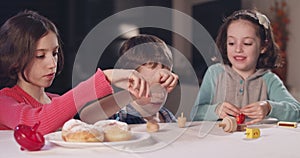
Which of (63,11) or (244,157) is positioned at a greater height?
(63,11)

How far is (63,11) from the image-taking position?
2.60m

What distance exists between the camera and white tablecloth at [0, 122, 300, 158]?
0.67 meters

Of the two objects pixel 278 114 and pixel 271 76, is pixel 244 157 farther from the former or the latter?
pixel 271 76

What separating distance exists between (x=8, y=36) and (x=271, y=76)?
0.91 metres

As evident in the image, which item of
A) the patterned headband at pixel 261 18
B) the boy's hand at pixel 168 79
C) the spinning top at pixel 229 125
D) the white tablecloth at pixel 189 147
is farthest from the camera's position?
the patterned headband at pixel 261 18

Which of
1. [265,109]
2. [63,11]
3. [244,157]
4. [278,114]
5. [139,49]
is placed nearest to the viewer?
[244,157]

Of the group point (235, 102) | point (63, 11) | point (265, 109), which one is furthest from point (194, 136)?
point (63, 11)

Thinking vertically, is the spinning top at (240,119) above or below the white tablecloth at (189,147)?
below

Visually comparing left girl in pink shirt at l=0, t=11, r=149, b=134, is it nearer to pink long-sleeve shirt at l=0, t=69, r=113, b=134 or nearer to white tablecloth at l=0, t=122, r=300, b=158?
Answer: pink long-sleeve shirt at l=0, t=69, r=113, b=134

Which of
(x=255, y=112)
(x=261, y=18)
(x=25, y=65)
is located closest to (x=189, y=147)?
(x=255, y=112)

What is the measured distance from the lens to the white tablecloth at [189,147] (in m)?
0.67

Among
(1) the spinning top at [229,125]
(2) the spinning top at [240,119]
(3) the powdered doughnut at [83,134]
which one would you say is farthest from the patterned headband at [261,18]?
(3) the powdered doughnut at [83,134]

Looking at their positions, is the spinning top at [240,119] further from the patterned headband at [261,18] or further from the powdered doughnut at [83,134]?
the patterned headband at [261,18]

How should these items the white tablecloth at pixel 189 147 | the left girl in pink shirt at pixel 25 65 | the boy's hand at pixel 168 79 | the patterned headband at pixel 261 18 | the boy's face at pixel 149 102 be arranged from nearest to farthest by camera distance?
the white tablecloth at pixel 189 147 < the boy's hand at pixel 168 79 < the left girl in pink shirt at pixel 25 65 < the boy's face at pixel 149 102 < the patterned headband at pixel 261 18
